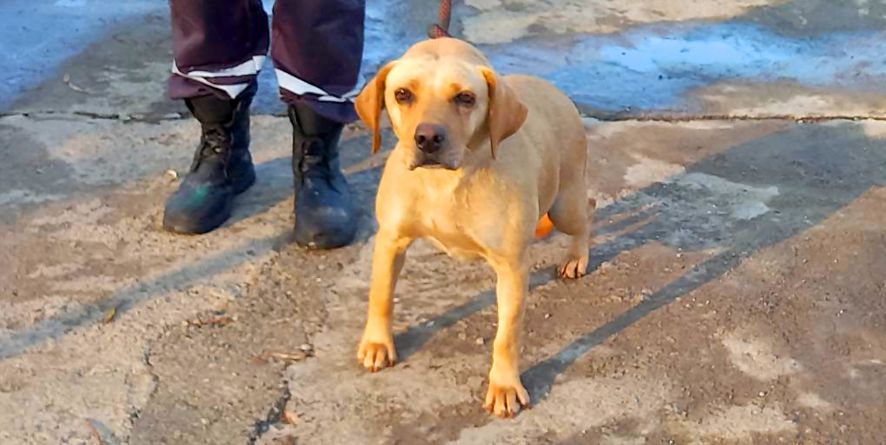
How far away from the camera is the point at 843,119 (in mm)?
3971

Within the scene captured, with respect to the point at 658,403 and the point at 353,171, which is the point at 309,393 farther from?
the point at 353,171

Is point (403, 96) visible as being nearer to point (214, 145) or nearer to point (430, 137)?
point (430, 137)

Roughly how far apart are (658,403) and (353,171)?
137 centimetres

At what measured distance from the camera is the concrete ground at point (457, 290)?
2.43m

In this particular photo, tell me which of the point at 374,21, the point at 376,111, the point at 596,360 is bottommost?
the point at 374,21

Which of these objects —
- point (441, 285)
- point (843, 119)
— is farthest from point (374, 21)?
point (441, 285)

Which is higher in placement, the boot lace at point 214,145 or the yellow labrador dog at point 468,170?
the yellow labrador dog at point 468,170

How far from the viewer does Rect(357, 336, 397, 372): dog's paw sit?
2.56 metres

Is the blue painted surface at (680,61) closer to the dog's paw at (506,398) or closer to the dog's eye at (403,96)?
the dog's paw at (506,398)

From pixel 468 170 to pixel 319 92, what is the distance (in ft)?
2.76

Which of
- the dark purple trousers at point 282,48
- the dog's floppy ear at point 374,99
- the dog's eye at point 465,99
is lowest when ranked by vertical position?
the dark purple trousers at point 282,48

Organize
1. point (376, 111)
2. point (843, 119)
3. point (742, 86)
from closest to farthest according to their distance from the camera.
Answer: point (376, 111) < point (843, 119) < point (742, 86)

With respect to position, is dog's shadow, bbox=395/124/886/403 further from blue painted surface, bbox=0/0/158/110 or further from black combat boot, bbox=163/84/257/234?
blue painted surface, bbox=0/0/158/110

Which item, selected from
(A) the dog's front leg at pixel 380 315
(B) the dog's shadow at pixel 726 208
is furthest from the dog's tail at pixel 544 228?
(A) the dog's front leg at pixel 380 315
